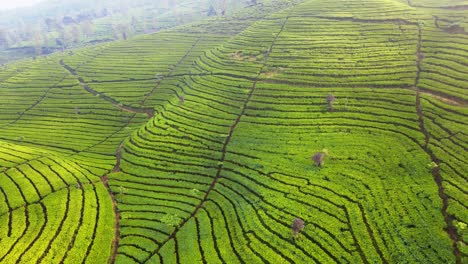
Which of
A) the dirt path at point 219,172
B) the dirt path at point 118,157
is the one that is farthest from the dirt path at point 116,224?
the dirt path at point 219,172

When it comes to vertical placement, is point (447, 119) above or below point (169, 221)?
above

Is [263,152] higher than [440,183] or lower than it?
lower

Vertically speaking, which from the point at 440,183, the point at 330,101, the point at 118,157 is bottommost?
the point at 118,157

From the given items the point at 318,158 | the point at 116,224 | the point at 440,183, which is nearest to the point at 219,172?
the point at 318,158

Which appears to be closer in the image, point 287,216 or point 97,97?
point 287,216

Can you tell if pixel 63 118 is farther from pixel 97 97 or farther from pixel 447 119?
pixel 447 119

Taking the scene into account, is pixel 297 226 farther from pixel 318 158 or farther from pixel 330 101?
pixel 330 101

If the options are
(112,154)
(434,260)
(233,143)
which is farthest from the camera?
(112,154)

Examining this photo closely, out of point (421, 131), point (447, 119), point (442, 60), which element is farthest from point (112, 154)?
point (442, 60)
